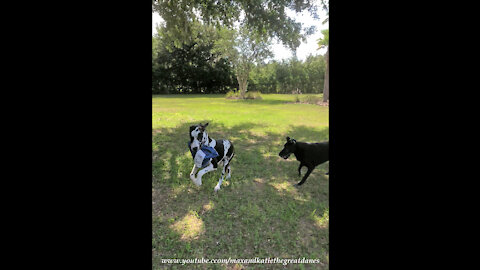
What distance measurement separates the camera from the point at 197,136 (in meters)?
2.74

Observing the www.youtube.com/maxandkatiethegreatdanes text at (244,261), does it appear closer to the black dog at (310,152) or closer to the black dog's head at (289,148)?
the black dog's head at (289,148)

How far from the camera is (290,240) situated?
7.14 feet

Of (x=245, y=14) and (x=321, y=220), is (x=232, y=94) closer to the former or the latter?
(x=245, y=14)

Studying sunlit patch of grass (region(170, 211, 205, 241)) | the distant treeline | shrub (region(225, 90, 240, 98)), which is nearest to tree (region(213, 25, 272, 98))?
the distant treeline

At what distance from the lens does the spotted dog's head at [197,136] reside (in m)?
2.71

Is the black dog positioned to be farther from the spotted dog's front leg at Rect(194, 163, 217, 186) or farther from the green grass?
the spotted dog's front leg at Rect(194, 163, 217, 186)

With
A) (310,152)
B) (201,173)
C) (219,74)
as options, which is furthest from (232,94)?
(201,173)

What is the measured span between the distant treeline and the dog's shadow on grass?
16.8 ft

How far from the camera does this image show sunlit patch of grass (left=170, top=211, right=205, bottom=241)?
7.33ft
